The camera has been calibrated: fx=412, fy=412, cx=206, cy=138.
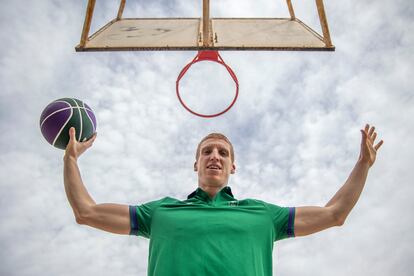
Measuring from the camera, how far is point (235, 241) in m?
3.03

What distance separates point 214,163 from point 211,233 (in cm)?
88

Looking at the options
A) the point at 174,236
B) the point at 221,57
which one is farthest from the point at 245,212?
the point at 221,57

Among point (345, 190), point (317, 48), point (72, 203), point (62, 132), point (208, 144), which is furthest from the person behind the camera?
point (317, 48)

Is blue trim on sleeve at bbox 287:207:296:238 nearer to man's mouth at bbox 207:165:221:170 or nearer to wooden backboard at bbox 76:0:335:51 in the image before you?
man's mouth at bbox 207:165:221:170

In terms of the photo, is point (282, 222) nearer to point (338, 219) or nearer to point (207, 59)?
point (338, 219)

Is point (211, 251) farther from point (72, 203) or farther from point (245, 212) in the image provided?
point (72, 203)

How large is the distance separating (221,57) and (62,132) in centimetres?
237

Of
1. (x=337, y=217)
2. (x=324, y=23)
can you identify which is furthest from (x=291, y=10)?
(x=337, y=217)

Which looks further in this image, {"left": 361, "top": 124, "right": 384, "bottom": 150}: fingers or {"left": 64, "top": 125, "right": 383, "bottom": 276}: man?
{"left": 361, "top": 124, "right": 384, "bottom": 150}: fingers

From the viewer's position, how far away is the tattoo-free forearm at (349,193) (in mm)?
3447

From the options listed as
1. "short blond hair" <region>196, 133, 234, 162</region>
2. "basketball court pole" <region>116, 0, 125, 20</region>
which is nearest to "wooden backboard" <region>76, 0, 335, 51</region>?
"basketball court pole" <region>116, 0, 125, 20</region>

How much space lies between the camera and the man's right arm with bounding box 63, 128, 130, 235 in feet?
10.7

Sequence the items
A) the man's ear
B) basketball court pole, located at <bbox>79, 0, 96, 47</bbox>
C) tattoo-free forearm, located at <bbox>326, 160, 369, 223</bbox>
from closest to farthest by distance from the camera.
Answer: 1. tattoo-free forearm, located at <bbox>326, 160, 369, 223</bbox>
2. the man's ear
3. basketball court pole, located at <bbox>79, 0, 96, 47</bbox>

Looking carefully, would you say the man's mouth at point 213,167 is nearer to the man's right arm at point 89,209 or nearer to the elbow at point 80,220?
the man's right arm at point 89,209
